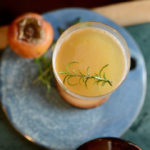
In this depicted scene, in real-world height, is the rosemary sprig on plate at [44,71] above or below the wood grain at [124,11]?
below

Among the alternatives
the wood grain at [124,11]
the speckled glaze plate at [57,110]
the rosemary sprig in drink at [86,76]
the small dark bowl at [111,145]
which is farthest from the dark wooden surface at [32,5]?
the small dark bowl at [111,145]

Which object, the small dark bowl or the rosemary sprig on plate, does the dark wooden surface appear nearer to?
the rosemary sprig on plate

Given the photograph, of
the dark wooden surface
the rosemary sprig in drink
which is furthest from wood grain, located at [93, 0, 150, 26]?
the rosemary sprig in drink

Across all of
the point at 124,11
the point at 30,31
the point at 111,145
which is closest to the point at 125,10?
the point at 124,11

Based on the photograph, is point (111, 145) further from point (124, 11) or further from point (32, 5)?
point (32, 5)

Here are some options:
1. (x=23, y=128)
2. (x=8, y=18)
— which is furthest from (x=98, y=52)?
(x=8, y=18)

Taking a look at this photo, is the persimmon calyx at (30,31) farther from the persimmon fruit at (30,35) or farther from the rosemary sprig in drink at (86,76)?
the rosemary sprig in drink at (86,76)

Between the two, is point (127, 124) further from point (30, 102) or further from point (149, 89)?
point (30, 102)
